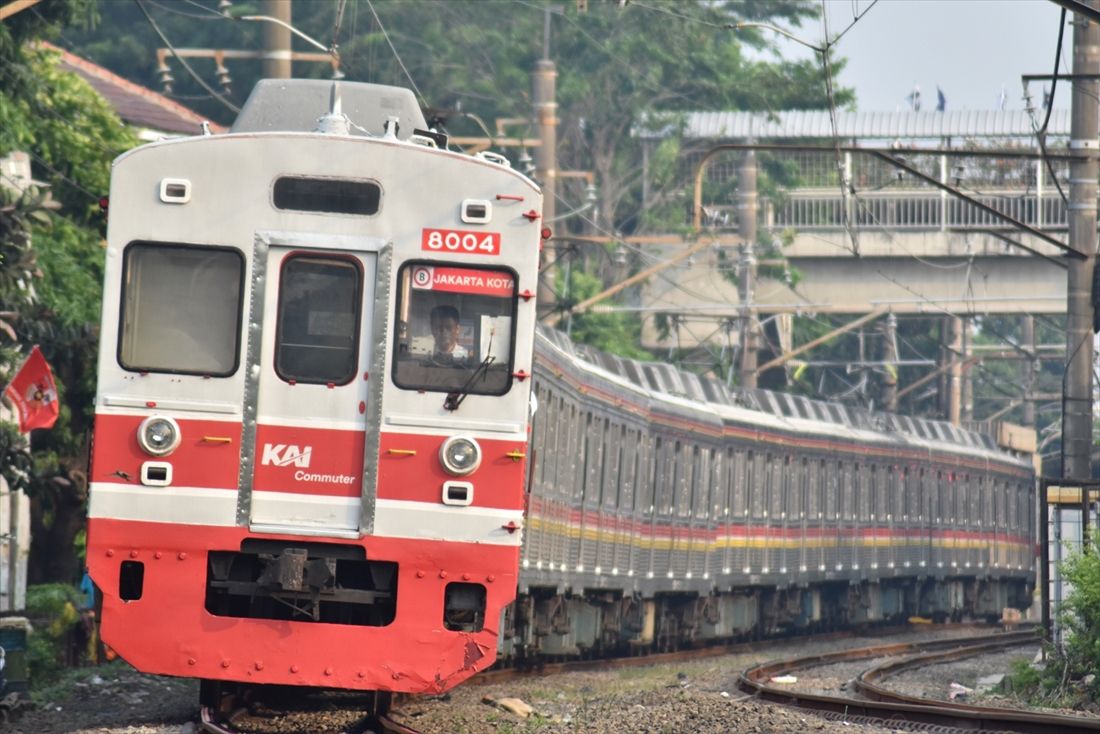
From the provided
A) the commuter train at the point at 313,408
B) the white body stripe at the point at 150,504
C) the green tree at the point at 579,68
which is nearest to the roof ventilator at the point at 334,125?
the commuter train at the point at 313,408

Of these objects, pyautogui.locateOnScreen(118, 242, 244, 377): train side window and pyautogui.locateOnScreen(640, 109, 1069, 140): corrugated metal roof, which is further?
pyautogui.locateOnScreen(640, 109, 1069, 140): corrugated metal roof

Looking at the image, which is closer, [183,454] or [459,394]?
[183,454]

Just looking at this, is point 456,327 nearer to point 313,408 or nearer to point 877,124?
point 313,408

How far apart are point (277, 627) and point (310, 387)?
4.06 ft

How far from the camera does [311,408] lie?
424 inches

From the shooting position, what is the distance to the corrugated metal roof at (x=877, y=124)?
4484 cm

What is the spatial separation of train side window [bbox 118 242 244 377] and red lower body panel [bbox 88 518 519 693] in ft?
2.81

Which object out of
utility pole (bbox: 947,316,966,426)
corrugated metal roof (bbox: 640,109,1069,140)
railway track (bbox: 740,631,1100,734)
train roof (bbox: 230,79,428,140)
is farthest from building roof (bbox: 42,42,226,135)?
utility pole (bbox: 947,316,966,426)

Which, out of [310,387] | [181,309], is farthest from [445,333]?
[181,309]

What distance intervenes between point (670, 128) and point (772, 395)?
20194 mm

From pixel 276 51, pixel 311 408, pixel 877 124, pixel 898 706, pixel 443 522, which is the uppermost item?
pixel 877 124

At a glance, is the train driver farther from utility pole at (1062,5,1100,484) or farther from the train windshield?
utility pole at (1062,5,1100,484)

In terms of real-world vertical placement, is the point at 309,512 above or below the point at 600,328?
below

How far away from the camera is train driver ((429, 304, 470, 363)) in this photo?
10.9 metres
